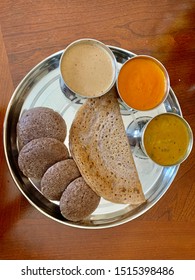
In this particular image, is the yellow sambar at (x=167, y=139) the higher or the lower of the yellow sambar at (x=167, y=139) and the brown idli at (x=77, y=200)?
the higher

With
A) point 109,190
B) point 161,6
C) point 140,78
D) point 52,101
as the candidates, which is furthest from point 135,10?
point 109,190

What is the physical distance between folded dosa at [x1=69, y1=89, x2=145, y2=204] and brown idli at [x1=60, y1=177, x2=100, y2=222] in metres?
0.04

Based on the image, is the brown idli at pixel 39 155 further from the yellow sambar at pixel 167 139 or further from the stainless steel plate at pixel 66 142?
the yellow sambar at pixel 167 139

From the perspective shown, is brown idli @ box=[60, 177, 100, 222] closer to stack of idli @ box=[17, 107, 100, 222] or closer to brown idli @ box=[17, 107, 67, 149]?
stack of idli @ box=[17, 107, 100, 222]

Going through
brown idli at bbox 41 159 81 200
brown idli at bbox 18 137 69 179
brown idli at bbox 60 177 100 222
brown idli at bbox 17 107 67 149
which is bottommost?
brown idli at bbox 60 177 100 222

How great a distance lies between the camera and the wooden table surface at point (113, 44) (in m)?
1.01

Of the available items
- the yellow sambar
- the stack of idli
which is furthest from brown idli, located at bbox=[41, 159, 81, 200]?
the yellow sambar

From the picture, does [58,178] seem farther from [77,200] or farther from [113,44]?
[113,44]

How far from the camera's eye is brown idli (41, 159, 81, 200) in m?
0.94

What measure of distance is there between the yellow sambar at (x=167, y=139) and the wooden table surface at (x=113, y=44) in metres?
0.09

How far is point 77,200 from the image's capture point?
3.11 feet

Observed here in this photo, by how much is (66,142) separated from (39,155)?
9 cm

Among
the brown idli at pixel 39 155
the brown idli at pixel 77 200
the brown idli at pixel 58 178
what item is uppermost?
the brown idli at pixel 39 155

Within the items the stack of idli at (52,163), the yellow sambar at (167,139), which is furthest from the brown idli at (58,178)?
the yellow sambar at (167,139)
